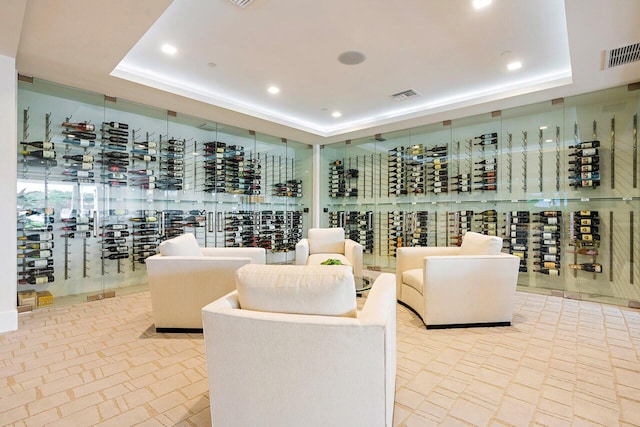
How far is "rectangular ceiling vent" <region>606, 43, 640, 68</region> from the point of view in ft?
10.7

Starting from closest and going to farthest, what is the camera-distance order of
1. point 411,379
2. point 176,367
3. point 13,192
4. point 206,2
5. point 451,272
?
point 411,379, point 176,367, point 206,2, point 451,272, point 13,192

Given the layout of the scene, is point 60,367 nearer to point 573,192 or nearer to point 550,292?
point 550,292

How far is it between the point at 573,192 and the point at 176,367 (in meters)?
5.57

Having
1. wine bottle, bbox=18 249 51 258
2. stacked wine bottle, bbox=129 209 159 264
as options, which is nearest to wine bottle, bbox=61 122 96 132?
stacked wine bottle, bbox=129 209 159 264

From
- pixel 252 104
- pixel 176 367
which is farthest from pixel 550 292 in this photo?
pixel 252 104

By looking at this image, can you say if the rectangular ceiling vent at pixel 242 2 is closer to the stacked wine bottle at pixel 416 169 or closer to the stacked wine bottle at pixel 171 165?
the stacked wine bottle at pixel 171 165

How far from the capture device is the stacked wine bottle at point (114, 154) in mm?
4754

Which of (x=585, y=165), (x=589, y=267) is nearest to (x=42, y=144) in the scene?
(x=585, y=165)

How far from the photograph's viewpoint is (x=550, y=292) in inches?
189

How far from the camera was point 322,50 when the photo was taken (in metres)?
3.70

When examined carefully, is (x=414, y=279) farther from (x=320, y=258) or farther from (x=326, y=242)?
(x=326, y=242)

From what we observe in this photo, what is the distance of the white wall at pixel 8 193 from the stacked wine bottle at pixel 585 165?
711 centimetres

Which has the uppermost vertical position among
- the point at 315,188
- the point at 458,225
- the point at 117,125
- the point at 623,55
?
the point at 623,55

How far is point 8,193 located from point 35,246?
40.2 inches
